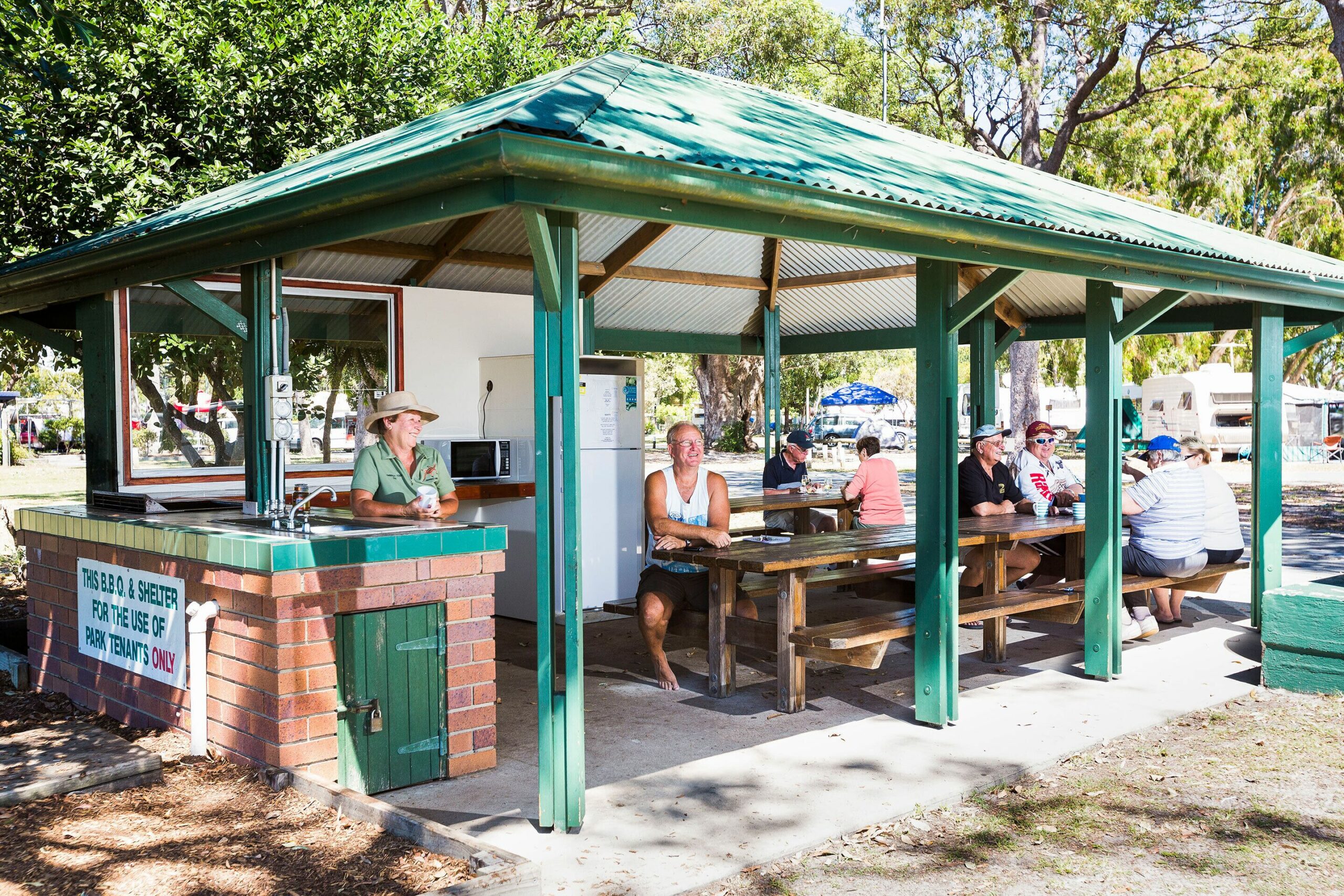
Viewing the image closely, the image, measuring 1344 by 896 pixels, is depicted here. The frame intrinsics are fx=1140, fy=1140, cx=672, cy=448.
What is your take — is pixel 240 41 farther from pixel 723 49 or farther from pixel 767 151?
pixel 723 49

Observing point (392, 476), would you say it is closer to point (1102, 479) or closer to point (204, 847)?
point (204, 847)

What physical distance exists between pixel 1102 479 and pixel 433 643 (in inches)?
162

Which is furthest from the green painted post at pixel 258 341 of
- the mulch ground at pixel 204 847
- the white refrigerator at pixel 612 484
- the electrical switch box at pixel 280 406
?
the white refrigerator at pixel 612 484

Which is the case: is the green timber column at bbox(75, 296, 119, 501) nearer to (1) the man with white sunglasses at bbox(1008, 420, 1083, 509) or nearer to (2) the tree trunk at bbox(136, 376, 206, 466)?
(2) the tree trunk at bbox(136, 376, 206, 466)

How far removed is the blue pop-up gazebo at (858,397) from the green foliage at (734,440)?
299cm

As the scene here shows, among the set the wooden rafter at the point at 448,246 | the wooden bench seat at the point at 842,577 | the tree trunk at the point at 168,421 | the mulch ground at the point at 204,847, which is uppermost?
the wooden rafter at the point at 448,246

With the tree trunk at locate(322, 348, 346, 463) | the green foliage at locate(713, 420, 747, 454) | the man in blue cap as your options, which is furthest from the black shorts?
the green foliage at locate(713, 420, 747, 454)

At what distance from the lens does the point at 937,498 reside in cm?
592

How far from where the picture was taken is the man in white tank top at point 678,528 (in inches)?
259

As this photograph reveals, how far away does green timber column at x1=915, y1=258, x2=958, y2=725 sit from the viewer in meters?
5.85

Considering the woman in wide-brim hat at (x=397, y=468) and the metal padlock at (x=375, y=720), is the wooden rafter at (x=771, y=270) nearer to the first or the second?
the woman in wide-brim hat at (x=397, y=468)

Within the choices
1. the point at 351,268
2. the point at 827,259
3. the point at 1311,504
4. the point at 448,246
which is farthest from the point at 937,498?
the point at 1311,504

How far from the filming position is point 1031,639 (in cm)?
819

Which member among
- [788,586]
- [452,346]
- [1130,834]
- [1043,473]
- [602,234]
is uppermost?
[602,234]
